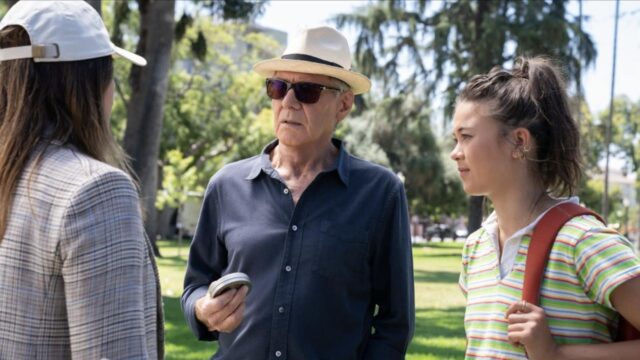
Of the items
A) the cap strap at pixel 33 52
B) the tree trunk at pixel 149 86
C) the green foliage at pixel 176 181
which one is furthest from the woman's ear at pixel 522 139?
the green foliage at pixel 176 181

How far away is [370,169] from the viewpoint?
12.1 feet

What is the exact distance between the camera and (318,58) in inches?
148

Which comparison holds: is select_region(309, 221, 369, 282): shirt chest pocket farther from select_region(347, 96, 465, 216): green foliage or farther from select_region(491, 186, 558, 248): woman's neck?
select_region(347, 96, 465, 216): green foliage

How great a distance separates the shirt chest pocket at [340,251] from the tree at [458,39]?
26.1 m

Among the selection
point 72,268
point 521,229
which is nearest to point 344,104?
point 521,229

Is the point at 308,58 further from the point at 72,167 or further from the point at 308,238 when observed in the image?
the point at 72,167

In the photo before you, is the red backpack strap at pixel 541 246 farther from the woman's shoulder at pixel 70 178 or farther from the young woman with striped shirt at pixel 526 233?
the woman's shoulder at pixel 70 178

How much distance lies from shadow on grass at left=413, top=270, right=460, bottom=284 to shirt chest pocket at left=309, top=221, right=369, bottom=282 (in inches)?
737

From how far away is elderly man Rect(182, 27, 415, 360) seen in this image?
3.39 m

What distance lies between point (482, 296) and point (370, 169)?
888mm

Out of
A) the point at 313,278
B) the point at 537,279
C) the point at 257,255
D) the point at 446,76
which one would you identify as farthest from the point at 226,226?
the point at 446,76

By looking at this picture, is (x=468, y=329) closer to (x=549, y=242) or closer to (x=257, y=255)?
(x=549, y=242)

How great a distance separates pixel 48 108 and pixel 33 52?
15 centimetres

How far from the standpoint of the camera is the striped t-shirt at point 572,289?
263 centimetres
